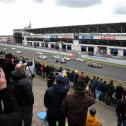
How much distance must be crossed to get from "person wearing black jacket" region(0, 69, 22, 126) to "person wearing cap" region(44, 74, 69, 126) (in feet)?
9.19

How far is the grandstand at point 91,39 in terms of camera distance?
77.9 m

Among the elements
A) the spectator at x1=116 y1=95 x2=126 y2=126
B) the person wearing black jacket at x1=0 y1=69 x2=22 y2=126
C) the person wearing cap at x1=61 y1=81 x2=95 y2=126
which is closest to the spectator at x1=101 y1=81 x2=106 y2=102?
the spectator at x1=116 y1=95 x2=126 y2=126

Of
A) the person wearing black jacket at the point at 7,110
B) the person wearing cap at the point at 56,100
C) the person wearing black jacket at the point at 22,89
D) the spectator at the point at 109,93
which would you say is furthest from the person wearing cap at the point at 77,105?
the spectator at the point at 109,93

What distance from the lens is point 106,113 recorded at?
11.9m

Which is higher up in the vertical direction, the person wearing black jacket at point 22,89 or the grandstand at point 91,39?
the person wearing black jacket at point 22,89

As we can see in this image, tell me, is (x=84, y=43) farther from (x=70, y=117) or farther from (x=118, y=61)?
(x=70, y=117)

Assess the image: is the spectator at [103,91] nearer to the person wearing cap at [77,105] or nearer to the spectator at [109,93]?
the spectator at [109,93]

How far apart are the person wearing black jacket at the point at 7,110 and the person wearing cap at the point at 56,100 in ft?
9.19

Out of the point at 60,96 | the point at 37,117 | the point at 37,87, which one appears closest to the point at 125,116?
the point at 37,117

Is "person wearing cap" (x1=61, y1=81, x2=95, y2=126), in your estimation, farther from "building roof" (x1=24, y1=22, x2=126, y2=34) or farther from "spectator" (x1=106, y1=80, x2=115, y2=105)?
"building roof" (x1=24, y1=22, x2=126, y2=34)

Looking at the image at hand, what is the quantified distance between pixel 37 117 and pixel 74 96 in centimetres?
475

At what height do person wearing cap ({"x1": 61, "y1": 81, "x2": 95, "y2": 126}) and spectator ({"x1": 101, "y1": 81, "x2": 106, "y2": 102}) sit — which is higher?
person wearing cap ({"x1": 61, "y1": 81, "x2": 95, "y2": 126})

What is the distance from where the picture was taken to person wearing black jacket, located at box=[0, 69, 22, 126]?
2.20m

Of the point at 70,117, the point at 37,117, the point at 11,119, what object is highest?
the point at 11,119
